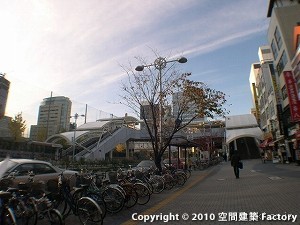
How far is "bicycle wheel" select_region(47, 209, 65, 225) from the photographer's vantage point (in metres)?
5.68

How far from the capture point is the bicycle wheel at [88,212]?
6.28 m

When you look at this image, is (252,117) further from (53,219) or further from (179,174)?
(53,219)

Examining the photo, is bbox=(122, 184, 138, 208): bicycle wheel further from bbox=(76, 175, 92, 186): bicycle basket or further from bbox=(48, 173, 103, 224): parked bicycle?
bbox=(48, 173, 103, 224): parked bicycle

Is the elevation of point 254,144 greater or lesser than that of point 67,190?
greater

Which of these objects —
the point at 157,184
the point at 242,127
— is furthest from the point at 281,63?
the point at 242,127

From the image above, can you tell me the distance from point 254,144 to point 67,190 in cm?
7316

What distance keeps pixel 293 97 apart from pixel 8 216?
82.9 ft

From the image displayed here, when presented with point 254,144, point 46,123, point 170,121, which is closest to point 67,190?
point 170,121

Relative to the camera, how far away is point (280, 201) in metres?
8.43

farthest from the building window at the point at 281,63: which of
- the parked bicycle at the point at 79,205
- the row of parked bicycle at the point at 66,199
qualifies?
the parked bicycle at the point at 79,205

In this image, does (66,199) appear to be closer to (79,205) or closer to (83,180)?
(79,205)

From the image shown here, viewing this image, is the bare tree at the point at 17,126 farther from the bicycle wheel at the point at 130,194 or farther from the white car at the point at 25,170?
the bicycle wheel at the point at 130,194

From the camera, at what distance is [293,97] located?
24906mm

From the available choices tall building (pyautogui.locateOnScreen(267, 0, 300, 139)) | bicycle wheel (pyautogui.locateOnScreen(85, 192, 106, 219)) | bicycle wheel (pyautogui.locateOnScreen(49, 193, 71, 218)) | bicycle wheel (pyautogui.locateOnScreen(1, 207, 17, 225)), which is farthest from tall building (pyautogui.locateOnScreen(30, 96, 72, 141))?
bicycle wheel (pyautogui.locateOnScreen(1, 207, 17, 225))
